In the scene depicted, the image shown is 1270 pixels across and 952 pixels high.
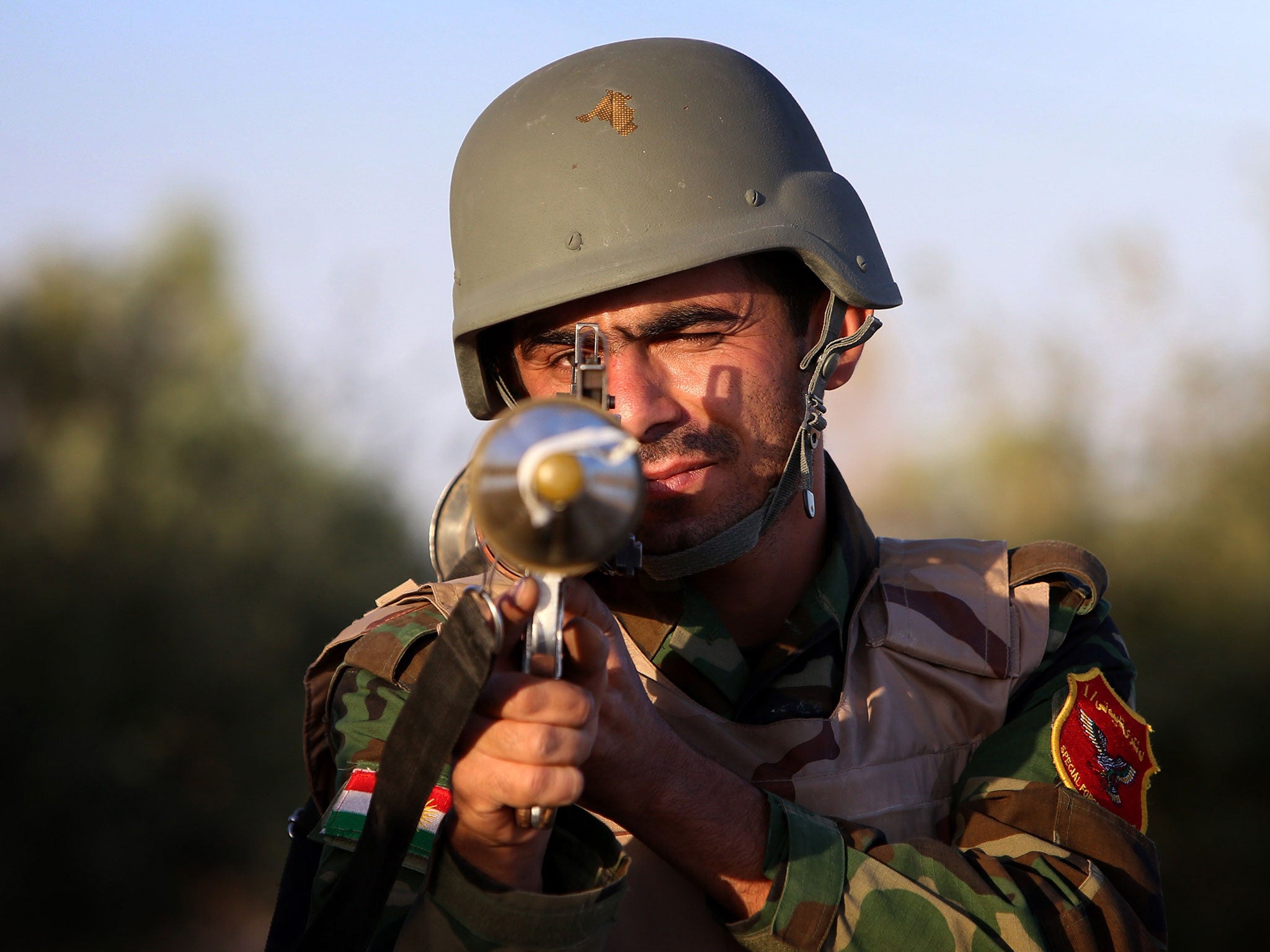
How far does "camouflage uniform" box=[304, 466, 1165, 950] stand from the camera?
7.47 ft

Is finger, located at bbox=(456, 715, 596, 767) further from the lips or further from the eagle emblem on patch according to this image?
the eagle emblem on patch

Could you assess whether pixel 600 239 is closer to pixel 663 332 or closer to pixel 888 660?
pixel 663 332

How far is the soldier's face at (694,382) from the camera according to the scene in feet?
9.80

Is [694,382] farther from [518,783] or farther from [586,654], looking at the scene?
[518,783]

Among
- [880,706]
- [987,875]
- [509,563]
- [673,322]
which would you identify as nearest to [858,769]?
[880,706]

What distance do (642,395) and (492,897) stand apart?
1.32 m

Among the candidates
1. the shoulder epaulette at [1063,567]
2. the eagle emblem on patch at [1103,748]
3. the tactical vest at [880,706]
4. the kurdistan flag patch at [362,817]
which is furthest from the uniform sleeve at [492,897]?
the shoulder epaulette at [1063,567]

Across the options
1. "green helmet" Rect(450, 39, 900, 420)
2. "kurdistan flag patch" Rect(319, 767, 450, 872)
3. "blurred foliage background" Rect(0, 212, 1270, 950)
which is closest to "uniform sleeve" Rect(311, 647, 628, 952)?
"kurdistan flag patch" Rect(319, 767, 450, 872)

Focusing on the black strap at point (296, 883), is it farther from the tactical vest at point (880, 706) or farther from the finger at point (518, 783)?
the finger at point (518, 783)

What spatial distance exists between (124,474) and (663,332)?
9969 mm

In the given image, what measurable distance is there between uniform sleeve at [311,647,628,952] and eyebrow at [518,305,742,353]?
129 centimetres

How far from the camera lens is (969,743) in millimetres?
3061

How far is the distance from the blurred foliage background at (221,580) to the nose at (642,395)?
709cm

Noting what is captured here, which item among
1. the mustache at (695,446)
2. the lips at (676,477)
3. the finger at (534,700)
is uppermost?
the mustache at (695,446)
